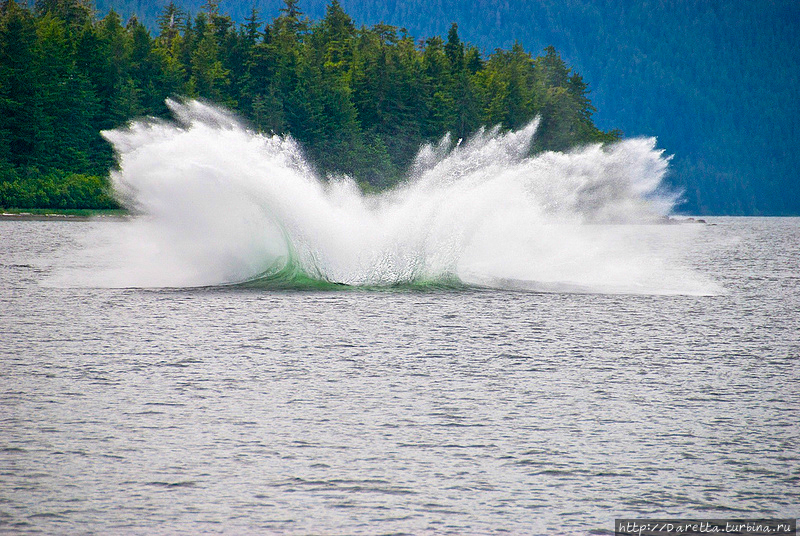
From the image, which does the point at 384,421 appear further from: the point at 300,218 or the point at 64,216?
the point at 64,216

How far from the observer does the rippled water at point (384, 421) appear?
9.84m

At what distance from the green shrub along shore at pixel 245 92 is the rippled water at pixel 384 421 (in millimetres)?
83141

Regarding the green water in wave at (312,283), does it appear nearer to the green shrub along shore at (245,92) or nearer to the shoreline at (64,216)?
the shoreline at (64,216)

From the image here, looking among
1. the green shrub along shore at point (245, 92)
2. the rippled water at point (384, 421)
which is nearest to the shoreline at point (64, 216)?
the green shrub along shore at point (245, 92)

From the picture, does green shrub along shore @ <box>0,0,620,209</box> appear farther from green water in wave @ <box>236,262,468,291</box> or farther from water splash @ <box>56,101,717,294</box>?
green water in wave @ <box>236,262,468,291</box>

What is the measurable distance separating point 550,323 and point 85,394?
12535 millimetres

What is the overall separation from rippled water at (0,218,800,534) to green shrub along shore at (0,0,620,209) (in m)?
A: 83.1

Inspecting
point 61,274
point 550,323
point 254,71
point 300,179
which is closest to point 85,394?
point 550,323

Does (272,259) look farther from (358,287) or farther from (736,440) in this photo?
(736,440)

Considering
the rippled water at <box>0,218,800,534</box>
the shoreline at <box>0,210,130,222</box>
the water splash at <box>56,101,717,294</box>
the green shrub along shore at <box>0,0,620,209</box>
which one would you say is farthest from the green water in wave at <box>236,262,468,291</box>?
the green shrub along shore at <box>0,0,620,209</box>

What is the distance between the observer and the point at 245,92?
126 meters

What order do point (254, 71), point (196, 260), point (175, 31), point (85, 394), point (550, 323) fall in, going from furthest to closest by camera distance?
1. point (175, 31)
2. point (254, 71)
3. point (196, 260)
4. point (550, 323)
5. point (85, 394)

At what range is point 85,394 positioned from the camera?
14555mm

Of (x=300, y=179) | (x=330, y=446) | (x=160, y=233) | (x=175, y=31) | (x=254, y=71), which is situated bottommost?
(x=330, y=446)
